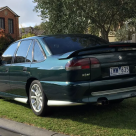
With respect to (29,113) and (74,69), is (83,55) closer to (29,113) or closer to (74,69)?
(74,69)

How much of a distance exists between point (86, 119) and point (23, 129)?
1.14m

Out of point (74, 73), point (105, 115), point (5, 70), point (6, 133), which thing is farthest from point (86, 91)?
point (5, 70)

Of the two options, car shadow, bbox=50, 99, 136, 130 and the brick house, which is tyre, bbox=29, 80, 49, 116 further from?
the brick house

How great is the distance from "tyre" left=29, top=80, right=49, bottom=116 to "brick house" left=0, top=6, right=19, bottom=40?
28.9 m

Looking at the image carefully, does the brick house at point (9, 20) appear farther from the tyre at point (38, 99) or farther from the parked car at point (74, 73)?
Result: the tyre at point (38, 99)

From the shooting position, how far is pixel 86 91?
3.98 metres

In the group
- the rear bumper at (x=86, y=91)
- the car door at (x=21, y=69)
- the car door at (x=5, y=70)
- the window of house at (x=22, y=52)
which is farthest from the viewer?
the car door at (x=5, y=70)

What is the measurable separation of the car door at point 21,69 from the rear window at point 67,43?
0.58 metres

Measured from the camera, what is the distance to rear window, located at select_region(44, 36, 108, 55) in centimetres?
475

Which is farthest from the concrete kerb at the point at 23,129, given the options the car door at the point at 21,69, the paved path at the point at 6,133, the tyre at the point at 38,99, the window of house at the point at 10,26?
the window of house at the point at 10,26

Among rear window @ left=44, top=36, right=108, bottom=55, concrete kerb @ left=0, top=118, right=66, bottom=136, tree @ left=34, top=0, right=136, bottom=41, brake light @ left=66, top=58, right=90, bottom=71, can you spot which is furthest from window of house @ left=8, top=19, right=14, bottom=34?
brake light @ left=66, top=58, right=90, bottom=71

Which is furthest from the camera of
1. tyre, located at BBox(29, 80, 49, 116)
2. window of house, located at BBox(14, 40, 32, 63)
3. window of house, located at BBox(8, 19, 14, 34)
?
window of house, located at BBox(8, 19, 14, 34)

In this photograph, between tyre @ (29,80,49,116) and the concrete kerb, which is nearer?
the concrete kerb

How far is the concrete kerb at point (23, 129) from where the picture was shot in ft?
12.5
